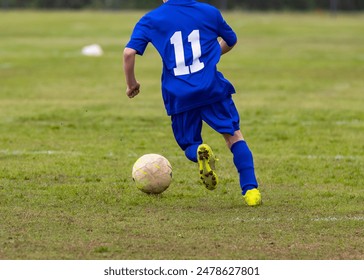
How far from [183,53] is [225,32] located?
1.51 ft

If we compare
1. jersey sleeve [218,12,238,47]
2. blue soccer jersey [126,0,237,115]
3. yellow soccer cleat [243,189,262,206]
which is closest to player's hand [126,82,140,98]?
blue soccer jersey [126,0,237,115]

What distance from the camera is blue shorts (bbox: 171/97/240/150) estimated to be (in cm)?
754

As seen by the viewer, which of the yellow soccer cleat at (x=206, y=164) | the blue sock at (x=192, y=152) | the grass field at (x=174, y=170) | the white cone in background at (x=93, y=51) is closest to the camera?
the grass field at (x=174, y=170)

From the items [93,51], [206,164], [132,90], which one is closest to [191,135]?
[206,164]

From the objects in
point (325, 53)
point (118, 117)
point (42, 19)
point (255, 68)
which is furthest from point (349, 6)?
point (118, 117)

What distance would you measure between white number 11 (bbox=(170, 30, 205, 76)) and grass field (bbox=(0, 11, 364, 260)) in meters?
1.07

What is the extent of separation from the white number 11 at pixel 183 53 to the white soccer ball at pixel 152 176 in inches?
33.8

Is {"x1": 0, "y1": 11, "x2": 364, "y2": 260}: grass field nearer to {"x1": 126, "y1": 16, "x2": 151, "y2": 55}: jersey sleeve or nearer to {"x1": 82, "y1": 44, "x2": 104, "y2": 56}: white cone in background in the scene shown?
{"x1": 126, "y1": 16, "x2": 151, "y2": 55}: jersey sleeve

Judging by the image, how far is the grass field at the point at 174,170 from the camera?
20.6 feet

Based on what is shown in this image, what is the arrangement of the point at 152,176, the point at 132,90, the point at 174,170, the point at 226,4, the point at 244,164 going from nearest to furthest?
1. the point at 132,90
2. the point at 244,164
3. the point at 152,176
4. the point at 174,170
5. the point at 226,4

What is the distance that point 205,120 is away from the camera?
760 cm

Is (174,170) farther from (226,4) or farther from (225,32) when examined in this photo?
(226,4)

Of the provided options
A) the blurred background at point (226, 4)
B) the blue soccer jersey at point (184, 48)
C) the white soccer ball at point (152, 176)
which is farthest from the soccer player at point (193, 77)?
the blurred background at point (226, 4)

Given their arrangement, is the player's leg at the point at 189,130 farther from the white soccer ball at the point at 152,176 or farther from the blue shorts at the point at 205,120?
the white soccer ball at the point at 152,176
